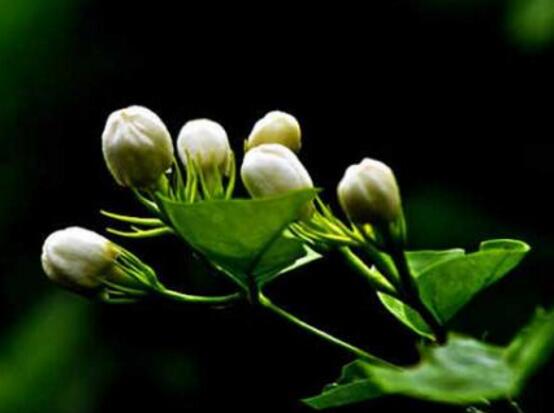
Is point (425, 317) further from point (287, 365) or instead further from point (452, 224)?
point (287, 365)

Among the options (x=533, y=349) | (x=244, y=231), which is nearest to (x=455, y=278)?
(x=244, y=231)

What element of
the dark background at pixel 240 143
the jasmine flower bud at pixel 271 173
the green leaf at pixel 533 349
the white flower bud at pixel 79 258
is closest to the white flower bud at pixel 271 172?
the jasmine flower bud at pixel 271 173

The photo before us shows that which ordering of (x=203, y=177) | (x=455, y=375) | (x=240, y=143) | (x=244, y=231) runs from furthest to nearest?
(x=240, y=143) → (x=203, y=177) → (x=244, y=231) → (x=455, y=375)

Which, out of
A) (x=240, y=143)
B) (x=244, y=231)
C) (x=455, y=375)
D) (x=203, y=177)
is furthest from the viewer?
(x=240, y=143)

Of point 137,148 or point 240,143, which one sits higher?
point 137,148

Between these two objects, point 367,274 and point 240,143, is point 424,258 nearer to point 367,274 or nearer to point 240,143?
point 367,274

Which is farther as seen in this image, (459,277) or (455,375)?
(459,277)
